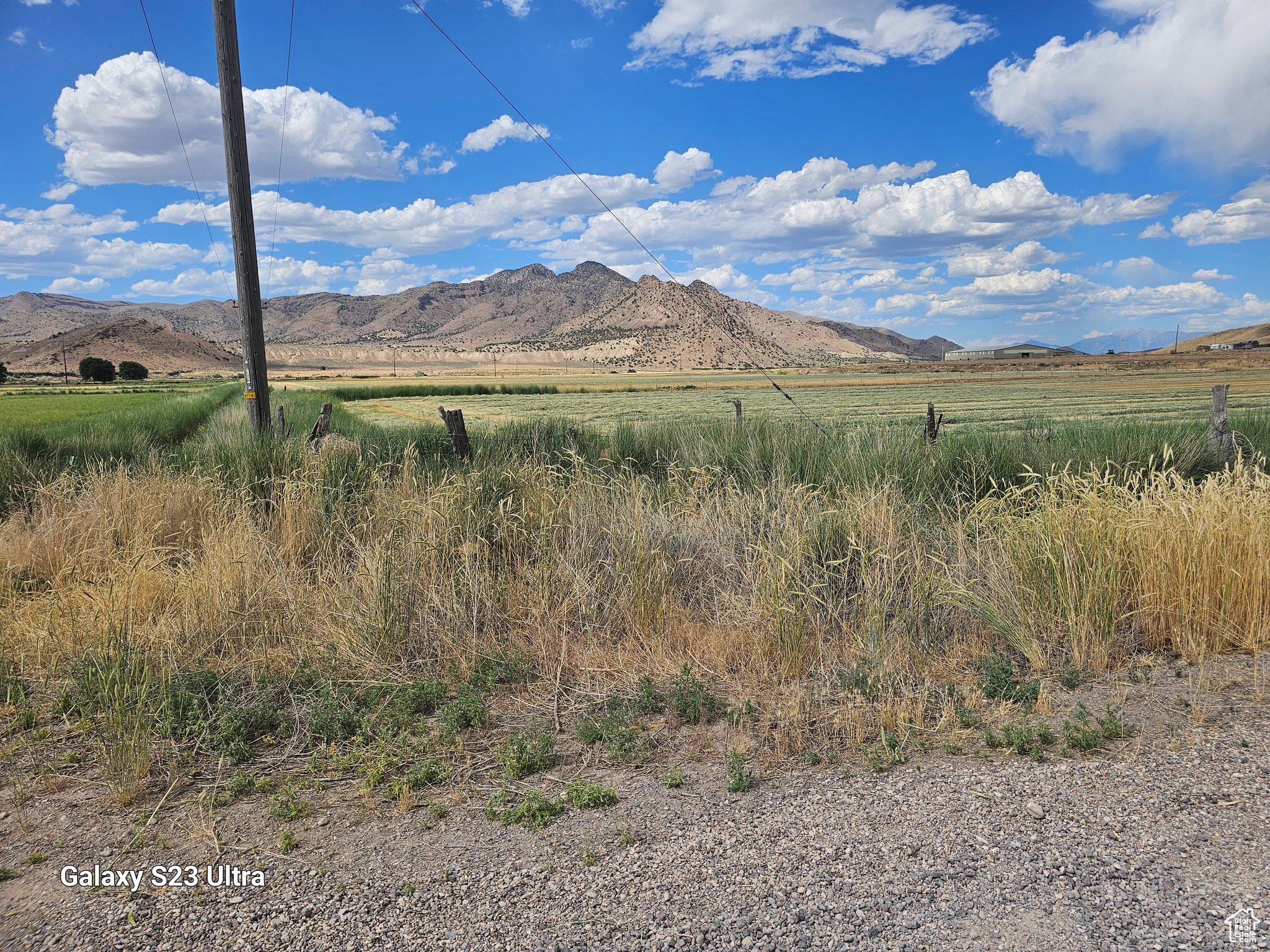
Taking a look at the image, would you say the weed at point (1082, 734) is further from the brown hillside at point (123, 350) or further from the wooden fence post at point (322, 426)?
the brown hillside at point (123, 350)

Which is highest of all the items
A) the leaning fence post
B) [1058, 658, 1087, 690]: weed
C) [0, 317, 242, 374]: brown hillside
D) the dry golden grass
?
[0, 317, 242, 374]: brown hillside

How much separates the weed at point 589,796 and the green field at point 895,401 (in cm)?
1119

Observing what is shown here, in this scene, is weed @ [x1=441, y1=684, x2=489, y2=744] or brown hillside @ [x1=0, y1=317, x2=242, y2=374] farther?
brown hillside @ [x1=0, y1=317, x2=242, y2=374]

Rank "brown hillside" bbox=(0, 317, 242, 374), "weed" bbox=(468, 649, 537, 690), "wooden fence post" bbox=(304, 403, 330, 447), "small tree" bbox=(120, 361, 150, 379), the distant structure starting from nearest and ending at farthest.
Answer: "weed" bbox=(468, 649, 537, 690), "wooden fence post" bbox=(304, 403, 330, 447), "small tree" bbox=(120, 361, 150, 379), "brown hillside" bbox=(0, 317, 242, 374), the distant structure

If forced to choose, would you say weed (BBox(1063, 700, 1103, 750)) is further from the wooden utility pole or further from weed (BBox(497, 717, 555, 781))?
the wooden utility pole

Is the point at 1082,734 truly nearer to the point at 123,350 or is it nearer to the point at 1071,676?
the point at 1071,676

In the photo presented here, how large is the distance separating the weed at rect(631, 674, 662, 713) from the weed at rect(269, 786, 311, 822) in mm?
1858

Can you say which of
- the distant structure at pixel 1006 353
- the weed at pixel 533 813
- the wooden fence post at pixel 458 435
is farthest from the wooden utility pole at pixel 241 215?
the distant structure at pixel 1006 353

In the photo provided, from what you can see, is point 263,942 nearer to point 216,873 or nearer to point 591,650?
point 216,873

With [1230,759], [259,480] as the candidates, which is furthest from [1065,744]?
[259,480]

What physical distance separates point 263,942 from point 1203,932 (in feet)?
10.5

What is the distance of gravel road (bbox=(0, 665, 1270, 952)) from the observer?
2521 mm

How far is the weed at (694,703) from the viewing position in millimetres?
4242

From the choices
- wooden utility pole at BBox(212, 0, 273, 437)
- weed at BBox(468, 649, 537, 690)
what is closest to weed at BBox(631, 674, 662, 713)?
weed at BBox(468, 649, 537, 690)
